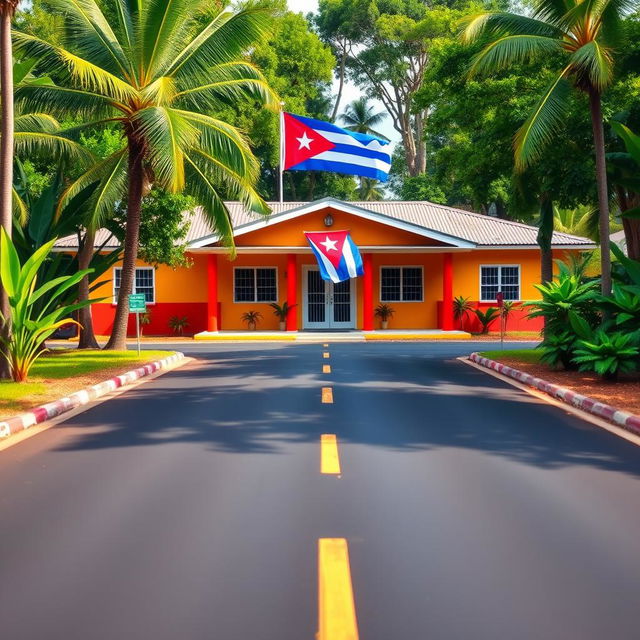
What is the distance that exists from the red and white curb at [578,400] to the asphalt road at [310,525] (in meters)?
0.54

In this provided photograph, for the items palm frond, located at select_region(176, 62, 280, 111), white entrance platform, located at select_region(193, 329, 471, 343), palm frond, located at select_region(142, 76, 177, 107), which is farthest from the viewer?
white entrance platform, located at select_region(193, 329, 471, 343)

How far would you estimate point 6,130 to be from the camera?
13227mm

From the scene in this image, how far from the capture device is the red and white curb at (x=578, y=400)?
9.55 meters

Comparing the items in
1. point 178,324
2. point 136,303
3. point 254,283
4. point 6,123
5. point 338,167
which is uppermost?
point 338,167

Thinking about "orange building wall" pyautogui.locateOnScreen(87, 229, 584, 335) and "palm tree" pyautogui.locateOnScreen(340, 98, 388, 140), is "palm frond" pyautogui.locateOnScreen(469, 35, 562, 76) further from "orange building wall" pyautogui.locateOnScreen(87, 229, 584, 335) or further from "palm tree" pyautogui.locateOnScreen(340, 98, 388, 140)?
"palm tree" pyautogui.locateOnScreen(340, 98, 388, 140)

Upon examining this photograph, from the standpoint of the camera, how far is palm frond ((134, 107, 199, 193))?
15828mm

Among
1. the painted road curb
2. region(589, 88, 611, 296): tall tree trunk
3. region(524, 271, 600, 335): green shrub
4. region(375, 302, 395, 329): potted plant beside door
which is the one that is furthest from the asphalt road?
region(375, 302, 395, 329): potted plant beside door

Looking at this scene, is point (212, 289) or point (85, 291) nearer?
point (85, 291)

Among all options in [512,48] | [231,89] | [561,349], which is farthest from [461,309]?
[512,48]

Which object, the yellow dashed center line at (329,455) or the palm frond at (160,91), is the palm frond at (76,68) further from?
the yellow dashed center line at (329,455)

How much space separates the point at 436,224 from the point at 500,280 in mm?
4475

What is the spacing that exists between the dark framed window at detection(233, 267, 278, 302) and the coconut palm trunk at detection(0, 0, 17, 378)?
1823 cm

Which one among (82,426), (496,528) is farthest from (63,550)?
(82,426)

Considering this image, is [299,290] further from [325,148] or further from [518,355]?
[518,355]
